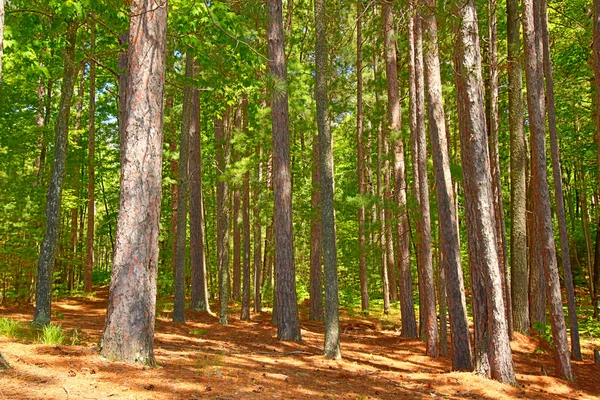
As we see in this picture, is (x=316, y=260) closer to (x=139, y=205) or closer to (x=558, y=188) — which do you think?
(x=558, y=188)

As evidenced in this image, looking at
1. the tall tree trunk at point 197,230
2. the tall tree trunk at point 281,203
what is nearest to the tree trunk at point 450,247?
the tall tree trunk at point 281,203

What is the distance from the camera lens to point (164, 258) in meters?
24.5

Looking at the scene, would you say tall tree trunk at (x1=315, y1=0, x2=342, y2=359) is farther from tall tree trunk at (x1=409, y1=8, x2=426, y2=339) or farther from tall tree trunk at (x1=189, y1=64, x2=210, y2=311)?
tall tree trunk at (x1=189, y1=64, x2=210, y2=311)

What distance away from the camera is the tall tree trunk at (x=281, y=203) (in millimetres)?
11211

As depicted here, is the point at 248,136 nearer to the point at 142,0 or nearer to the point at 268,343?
the point at 268,343

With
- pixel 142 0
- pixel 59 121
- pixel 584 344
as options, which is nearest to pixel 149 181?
pixel 142 0

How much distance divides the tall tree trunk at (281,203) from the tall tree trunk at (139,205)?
501cm

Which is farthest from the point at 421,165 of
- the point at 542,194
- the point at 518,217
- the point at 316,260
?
the point at 316,260

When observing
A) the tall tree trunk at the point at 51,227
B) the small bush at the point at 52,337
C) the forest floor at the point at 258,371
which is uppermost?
the tall tree trunk at the point at 51,227

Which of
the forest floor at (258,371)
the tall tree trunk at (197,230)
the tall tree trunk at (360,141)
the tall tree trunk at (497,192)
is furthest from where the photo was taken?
the tall tree trunk at (360,141)

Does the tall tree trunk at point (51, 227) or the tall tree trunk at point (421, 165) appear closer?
the tall tree trunk at point (51, 227)

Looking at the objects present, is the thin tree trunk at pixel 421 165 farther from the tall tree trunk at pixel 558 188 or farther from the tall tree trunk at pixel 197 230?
the tall tree trunk at pixel 197 230

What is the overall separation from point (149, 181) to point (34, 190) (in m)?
→ 13.3

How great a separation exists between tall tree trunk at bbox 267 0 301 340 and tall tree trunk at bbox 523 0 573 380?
18.4 ft
